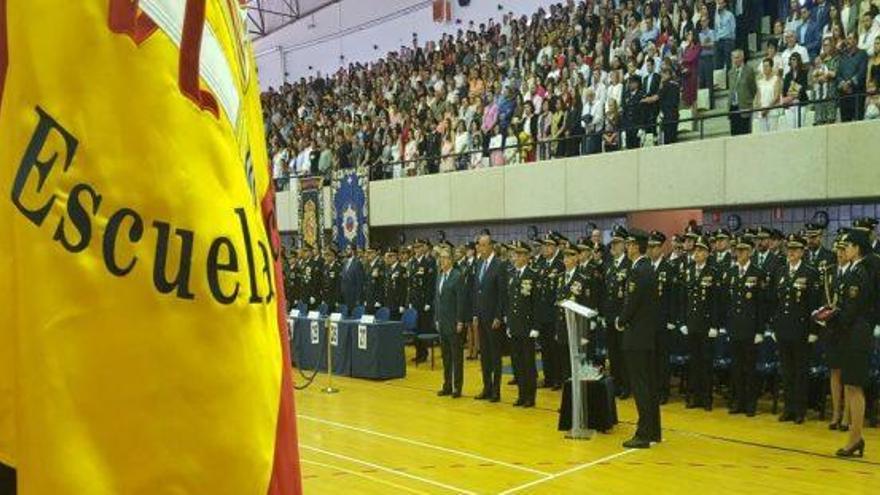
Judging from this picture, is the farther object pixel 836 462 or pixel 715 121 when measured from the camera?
pixel 715 121

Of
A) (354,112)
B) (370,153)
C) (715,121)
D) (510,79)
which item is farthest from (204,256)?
(354,112)

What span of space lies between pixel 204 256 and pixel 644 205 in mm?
10985

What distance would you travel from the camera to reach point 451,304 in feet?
31.6

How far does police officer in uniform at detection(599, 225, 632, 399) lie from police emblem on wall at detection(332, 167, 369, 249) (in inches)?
306

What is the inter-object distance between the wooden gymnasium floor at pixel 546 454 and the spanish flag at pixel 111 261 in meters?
5.07

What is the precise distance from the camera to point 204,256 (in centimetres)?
85

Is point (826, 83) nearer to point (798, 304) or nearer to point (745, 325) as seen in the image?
point (798, 304)

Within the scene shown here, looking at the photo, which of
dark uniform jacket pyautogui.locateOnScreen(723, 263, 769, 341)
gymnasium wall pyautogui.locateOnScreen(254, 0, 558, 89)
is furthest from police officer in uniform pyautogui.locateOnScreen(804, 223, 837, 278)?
gymnasium wall pyautogui.locateOnScreen(254, 0, 558, 89)

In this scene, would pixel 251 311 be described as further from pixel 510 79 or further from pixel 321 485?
pixel 510 79

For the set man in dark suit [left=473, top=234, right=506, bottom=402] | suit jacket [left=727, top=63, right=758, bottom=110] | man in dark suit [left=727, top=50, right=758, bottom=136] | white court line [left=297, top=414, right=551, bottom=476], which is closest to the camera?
white court line [left=297, top=414, right=551, bottom=476]

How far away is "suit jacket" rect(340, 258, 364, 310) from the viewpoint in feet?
46.1

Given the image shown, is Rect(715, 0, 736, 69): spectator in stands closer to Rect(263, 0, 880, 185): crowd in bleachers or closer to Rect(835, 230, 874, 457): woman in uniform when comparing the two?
Rect(263, 0, 880, 185): crowd in bleachers

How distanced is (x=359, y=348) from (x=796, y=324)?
5469mm

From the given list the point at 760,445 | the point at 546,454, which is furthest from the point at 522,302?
the point at 760,445
